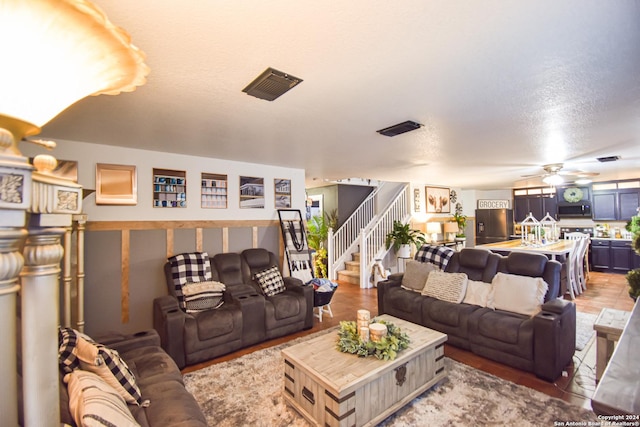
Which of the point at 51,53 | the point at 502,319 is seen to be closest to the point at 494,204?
the point at 502,319

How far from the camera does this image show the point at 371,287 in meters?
6.30

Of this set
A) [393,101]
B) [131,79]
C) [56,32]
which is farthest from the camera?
[393,101]

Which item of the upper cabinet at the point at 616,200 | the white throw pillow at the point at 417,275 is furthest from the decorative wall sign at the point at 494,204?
the white throw pillow at the point at 417,275

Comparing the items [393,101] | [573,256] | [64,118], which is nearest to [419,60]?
[393,101]

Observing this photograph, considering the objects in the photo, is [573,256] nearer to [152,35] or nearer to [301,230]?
[301,230]

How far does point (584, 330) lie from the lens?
3.73 metres

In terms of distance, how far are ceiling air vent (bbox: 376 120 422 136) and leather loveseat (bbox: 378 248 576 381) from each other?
203 centimetres

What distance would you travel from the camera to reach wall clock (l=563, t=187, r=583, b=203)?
26.5 ft

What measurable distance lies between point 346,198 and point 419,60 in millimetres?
6310

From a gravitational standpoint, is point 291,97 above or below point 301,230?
above

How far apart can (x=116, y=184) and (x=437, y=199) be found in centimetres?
724

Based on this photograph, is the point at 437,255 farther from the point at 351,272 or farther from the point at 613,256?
the point at 613,256

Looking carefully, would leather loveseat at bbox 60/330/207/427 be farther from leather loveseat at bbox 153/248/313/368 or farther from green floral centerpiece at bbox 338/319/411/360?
green floral centerpiece at bbox 338/319/411/360

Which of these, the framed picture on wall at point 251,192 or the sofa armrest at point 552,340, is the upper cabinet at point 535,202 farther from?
the framed picture on wall at point 251,192
